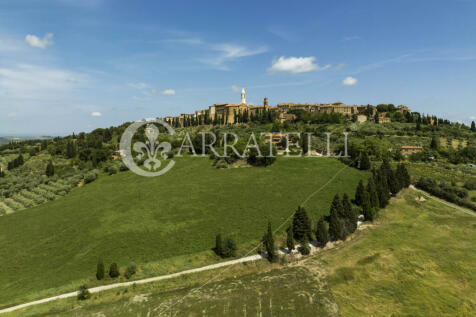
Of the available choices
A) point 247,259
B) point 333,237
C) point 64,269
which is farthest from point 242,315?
point 64,269

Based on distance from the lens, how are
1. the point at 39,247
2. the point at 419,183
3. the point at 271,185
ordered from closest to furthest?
the point at 39,247 → the point at 419,183 → the point at 271,185

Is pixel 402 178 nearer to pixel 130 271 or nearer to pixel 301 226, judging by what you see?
pixel 301 226

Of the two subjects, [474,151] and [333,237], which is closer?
[333,237]

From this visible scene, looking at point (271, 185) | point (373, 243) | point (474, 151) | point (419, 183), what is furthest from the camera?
point (474, 151)

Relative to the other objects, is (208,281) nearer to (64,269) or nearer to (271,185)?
(64,269)

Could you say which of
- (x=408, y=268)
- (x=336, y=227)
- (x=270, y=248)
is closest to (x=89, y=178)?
(x=270, y=248)

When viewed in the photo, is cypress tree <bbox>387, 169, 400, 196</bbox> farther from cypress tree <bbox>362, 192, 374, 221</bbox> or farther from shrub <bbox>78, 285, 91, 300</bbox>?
shrub <bbox>78, 285, 91, 300</bbox>

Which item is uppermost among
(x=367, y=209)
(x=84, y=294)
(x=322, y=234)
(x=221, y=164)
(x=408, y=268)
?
(x=221, y=164)
